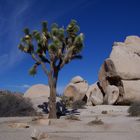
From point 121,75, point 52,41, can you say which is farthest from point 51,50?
point 121,75

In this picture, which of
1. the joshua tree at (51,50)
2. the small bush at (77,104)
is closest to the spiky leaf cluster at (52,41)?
the joshua tree at (51,50)

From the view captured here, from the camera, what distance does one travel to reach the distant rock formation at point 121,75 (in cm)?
2861

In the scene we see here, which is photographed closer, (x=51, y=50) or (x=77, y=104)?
(x=51, y=50)

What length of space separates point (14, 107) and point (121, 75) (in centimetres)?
1144

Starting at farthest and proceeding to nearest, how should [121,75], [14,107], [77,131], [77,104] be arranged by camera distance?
[77,104], [121,75], [14,107], [77,131]

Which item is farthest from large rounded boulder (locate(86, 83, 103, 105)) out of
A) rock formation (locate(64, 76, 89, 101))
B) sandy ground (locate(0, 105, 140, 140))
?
sandy ground (locate(0, 105, 140, 140))

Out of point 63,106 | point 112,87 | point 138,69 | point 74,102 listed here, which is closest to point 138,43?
point 138,69

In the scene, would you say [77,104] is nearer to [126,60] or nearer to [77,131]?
[126,60]

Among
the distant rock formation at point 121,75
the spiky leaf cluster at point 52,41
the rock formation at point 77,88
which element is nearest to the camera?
the spiky leaf cluster at point 52,41

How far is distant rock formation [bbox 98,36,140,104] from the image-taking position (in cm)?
2861

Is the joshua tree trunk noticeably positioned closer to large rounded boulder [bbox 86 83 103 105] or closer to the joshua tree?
the joshua tree

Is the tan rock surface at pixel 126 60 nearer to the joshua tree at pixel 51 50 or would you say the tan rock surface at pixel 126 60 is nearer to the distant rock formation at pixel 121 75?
the distant rock formation at pixel 121 75

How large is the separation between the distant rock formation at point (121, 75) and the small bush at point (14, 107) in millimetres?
8809

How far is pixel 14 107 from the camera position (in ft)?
74.9
